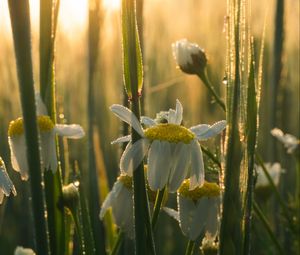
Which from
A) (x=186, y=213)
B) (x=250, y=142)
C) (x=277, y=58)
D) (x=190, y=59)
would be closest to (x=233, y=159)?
(x=250, y=142)

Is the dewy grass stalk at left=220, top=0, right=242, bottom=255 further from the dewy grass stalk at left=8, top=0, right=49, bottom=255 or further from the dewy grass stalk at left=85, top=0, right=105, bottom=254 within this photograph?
the dewy grass stalk at left=85, top=0, right=105, bottom=254

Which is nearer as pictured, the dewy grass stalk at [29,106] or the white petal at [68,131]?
the dewy grass stalk at [29,106]

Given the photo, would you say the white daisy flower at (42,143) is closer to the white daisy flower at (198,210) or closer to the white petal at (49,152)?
the white petal at (49,152)

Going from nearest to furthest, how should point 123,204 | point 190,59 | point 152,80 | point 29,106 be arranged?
point 29,106
point 123,204
point 190,59
point 152,80

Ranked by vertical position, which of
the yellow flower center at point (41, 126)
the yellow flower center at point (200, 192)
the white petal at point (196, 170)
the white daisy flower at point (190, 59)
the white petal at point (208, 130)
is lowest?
the yellow flower center at point (200, 192)

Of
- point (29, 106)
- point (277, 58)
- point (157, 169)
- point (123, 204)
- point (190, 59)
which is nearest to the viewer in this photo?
point (29, 106)

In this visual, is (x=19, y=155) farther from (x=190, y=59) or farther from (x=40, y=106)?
(x=190, y=59)

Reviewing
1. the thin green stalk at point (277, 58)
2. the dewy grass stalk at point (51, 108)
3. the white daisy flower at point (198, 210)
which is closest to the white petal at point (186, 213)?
the white daisy flower at point (198, 210)
